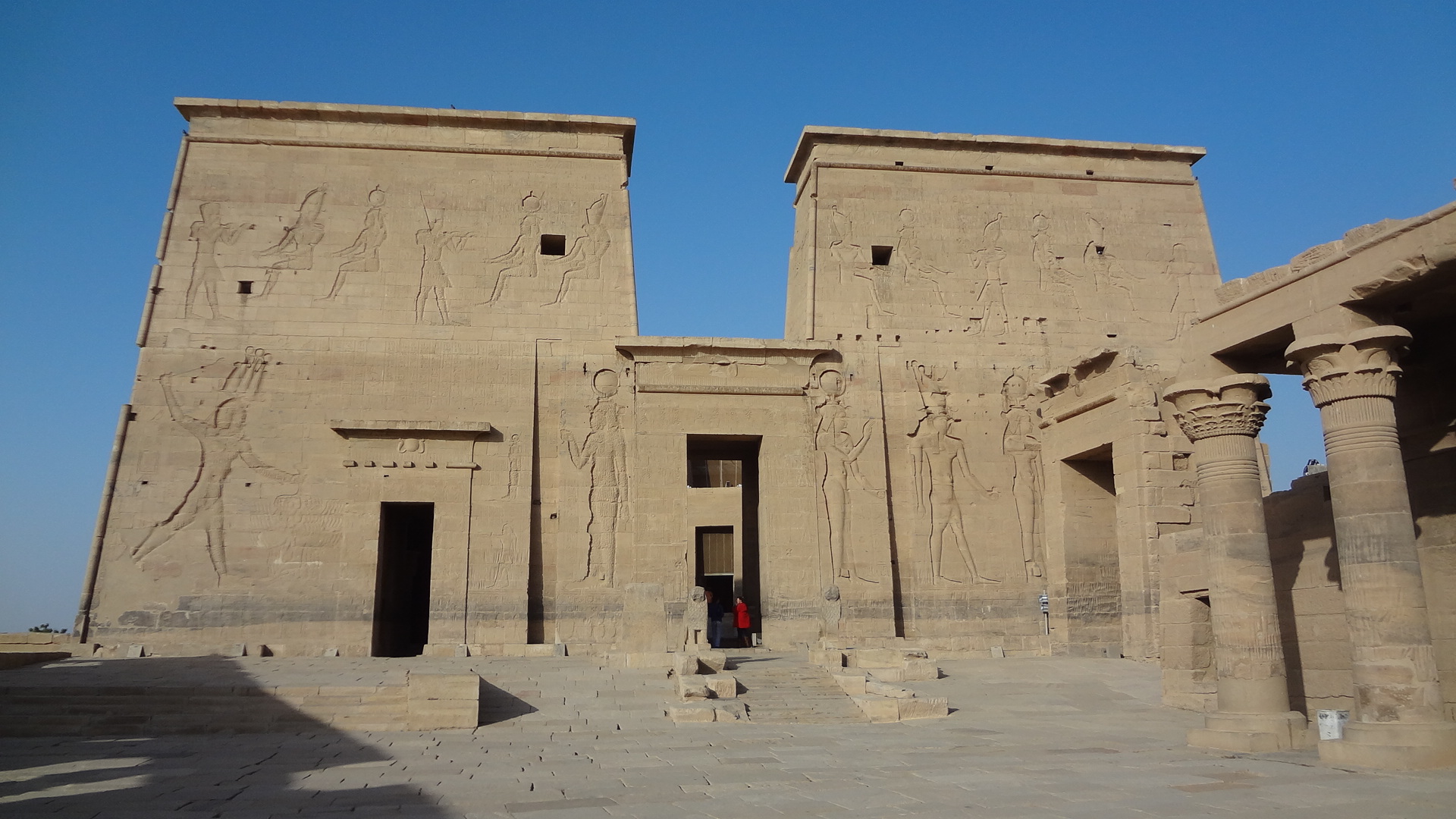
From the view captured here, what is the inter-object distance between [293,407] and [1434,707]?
14.7 m

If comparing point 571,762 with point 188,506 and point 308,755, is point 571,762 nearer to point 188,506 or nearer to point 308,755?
point 308,755

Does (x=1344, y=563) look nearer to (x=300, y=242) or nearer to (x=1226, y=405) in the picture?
(x=1226, y=405)

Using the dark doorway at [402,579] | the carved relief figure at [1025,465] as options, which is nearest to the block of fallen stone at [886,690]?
the carved relief figure at [1025,465]

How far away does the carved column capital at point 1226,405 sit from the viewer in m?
8.38

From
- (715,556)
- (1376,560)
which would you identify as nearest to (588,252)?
(715,556)

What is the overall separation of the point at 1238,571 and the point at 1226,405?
141 cm

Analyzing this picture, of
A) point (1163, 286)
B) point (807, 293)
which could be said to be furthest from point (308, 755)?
point (1163, 286)

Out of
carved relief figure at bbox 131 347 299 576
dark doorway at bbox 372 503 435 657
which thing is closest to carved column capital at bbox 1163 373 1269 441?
dark doorway at bbox 372 503 435 657

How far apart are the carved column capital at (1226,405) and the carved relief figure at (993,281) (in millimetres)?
8882

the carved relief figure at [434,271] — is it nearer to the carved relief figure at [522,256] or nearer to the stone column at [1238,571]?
the carved relief figure at [522,256]

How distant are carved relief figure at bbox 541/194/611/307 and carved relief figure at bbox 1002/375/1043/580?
733cm

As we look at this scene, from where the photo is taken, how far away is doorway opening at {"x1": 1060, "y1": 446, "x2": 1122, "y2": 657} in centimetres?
1530

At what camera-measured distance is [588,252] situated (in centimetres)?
1691

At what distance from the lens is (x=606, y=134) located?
17406mm
